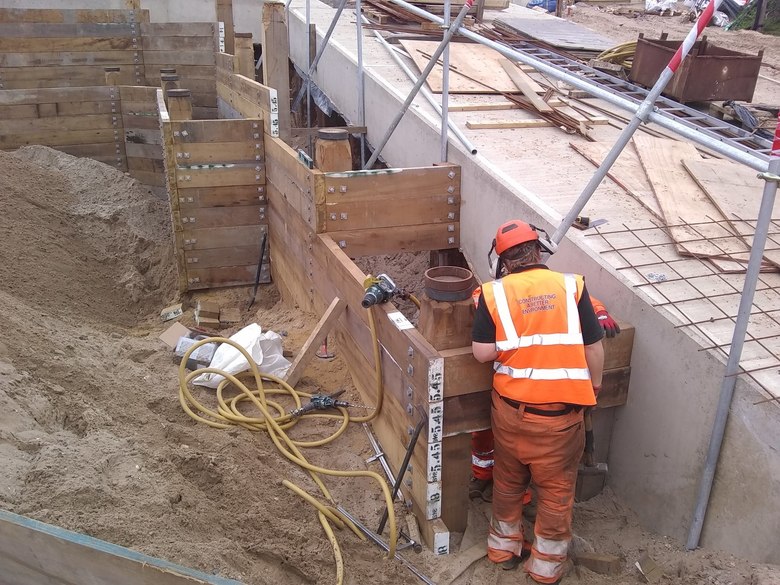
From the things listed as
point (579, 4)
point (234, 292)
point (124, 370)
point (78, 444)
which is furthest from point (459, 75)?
point (579, 4)

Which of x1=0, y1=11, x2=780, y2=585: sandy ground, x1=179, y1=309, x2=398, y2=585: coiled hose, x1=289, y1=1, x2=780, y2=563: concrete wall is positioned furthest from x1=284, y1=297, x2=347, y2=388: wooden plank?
x1=289, y1=1, x2=780, y2=563: concrete wall

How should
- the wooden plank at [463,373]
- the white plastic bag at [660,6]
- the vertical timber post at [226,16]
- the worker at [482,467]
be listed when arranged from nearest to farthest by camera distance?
the wooden plank at [463,373] < the worker at [482,467] < the vertical timber post at [226,16] < the white plastic bag at [660,6]

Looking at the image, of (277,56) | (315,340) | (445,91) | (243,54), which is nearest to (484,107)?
(445,91)

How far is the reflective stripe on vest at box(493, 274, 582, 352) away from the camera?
12.1ft

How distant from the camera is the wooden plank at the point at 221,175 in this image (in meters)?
7.73

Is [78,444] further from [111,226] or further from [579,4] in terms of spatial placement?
[579,4]

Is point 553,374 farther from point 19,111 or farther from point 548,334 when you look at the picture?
point 19,111

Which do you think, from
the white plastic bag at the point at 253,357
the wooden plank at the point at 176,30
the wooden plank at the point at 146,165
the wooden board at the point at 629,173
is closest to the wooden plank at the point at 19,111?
the wooden plank at the point at 146,165

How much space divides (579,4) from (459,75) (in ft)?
62.0

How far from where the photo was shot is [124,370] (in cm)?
561

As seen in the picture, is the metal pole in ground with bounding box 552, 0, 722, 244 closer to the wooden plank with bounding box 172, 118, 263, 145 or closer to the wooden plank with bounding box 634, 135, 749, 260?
the wooden plank with bounding box 634, 135, 749, 260

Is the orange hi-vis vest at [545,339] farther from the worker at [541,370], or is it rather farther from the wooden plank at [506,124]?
the wooden plank at [506,124]

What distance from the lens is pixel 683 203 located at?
5.37 metres

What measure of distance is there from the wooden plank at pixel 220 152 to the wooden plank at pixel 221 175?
69mm
